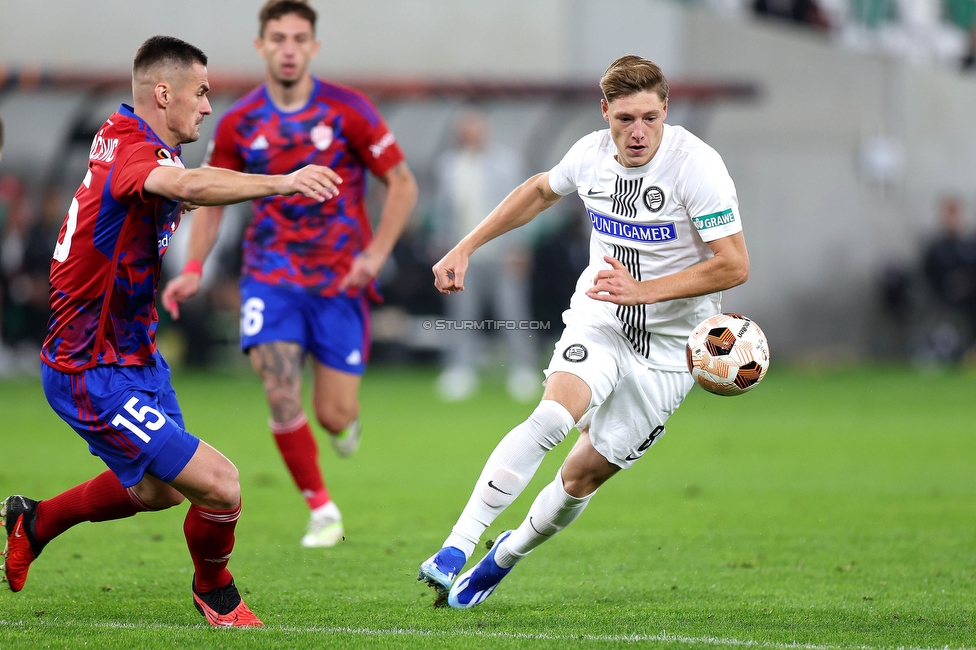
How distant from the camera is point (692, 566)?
5.98 m

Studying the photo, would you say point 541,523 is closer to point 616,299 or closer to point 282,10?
point 616,299

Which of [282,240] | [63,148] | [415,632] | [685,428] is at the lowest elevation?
[685,428]

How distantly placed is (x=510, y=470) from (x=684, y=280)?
986 mm

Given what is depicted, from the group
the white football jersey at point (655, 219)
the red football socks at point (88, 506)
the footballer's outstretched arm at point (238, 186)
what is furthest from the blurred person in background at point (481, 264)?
the footballer's outstretched arm at point (238, 186)

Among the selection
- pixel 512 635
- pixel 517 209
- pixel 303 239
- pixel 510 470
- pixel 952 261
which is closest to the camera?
pixel 512 635

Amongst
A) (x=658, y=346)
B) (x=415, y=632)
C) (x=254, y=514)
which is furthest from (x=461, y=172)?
(x=415, y=632)

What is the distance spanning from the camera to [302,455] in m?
6.73

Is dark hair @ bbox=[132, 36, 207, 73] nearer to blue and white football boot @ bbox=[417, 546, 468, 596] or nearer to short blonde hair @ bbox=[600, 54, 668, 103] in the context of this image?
short blonde hair @ bbox=[600, 54, 668, 103]

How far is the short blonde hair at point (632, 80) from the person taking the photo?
15.6 feet

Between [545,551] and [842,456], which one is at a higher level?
[545,551]

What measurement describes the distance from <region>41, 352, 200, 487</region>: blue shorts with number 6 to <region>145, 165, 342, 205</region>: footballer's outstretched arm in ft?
2.59

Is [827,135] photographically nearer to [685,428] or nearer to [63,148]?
[685,428]

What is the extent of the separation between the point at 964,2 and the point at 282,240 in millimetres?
19905

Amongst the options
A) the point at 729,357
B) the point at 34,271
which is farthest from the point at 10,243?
the point at 729,357
